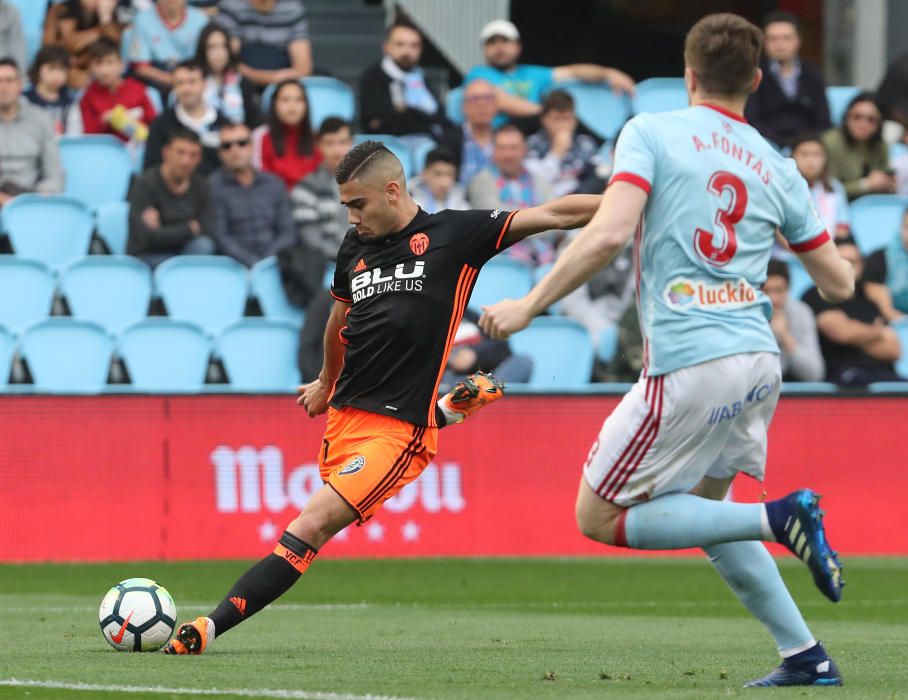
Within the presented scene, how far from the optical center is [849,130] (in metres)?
16.3

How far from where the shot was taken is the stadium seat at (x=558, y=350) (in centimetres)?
1438

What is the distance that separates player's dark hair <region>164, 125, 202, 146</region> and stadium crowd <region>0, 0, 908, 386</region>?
31 mm

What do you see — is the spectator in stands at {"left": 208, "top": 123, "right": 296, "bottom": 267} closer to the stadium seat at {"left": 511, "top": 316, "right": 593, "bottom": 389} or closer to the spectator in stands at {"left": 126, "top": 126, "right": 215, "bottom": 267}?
the spectator in stands at {"left": 126, "top": 126, "right": 215, "bottom": 267}

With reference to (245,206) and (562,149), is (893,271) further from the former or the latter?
(245,206)

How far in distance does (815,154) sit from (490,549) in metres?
5.28

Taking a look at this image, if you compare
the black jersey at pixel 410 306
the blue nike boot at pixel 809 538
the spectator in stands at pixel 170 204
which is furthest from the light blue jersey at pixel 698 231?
the spectator in stands at pixel 170 204

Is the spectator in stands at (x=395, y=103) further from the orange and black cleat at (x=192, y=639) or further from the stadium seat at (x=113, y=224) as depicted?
the orange and black cleat at (x=192, y=639)

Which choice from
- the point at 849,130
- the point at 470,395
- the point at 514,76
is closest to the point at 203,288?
the point at 514,76

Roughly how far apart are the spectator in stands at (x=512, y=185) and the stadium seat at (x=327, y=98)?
6.31 feet

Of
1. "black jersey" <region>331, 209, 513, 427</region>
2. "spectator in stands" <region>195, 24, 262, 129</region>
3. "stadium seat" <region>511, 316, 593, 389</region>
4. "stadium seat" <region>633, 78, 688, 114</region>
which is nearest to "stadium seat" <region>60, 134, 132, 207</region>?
"spectator in stands" <region>195, 24, 262, 129</region>

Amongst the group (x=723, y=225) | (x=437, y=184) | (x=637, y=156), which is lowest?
(x=437, y=184)

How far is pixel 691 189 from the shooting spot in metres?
5.32

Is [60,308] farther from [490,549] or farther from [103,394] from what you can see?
[490,549]

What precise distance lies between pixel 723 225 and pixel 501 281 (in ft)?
31.8
